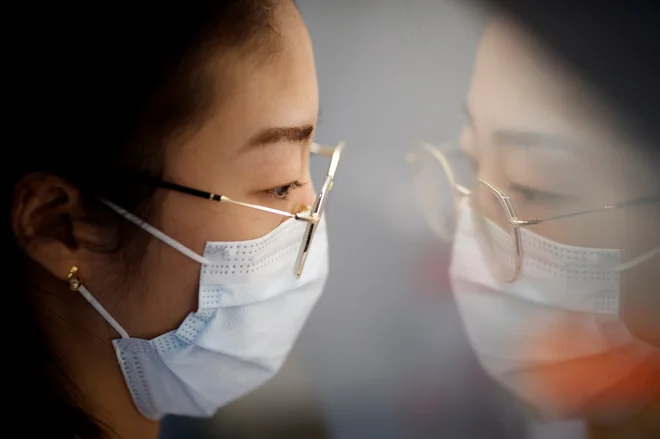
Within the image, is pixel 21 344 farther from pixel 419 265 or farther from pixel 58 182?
pixel 419 265

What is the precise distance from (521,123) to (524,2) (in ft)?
0.64

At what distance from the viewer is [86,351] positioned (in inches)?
35.2

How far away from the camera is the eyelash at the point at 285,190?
2.92 ft

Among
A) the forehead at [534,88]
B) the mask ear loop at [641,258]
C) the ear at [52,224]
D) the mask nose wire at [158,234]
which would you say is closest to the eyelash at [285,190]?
the mask nose wire at [158,234]

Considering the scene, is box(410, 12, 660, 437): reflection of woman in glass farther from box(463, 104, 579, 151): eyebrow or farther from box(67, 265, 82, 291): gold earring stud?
box(67, 265, 82, 291): gold earring stud

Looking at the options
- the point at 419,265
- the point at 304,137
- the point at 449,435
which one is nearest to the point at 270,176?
the point at 304,137

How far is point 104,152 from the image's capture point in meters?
0.79

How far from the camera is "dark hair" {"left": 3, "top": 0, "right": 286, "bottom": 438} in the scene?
775 millimetres

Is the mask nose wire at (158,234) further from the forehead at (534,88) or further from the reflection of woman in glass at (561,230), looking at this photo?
the forehead at (534,88)

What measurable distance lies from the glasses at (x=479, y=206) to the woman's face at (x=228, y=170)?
25 cm

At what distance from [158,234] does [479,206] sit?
55 centimetres

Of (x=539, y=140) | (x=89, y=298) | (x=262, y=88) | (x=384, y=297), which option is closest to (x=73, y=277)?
(x=89, y=298)

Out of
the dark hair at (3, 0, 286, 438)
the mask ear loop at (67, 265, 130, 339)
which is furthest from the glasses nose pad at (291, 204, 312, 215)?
the mask ear loop at (67, 265, 130, 339)

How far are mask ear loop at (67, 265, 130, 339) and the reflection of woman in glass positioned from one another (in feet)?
1.86
